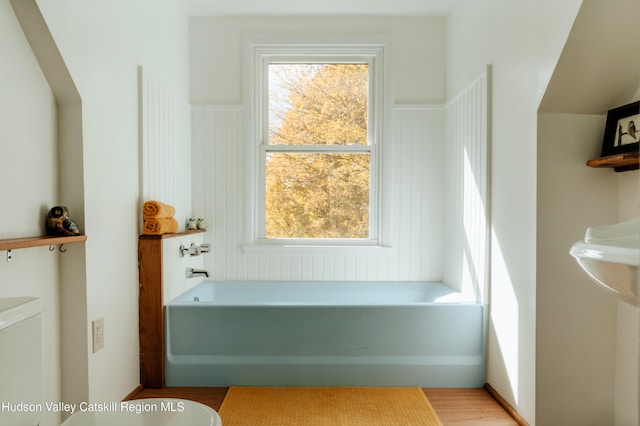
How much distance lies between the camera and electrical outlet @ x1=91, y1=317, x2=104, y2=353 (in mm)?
1863

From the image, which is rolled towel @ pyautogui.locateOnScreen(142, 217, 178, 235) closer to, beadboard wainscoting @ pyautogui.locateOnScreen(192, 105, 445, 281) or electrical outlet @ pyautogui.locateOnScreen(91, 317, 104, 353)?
electrical outlet @ pyautogui.locateOnScreen(91, 317, 104, 353)

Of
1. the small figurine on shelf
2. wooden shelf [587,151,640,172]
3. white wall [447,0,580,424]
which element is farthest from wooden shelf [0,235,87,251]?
wooden shelf [587,151,640,172]

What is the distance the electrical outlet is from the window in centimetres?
144

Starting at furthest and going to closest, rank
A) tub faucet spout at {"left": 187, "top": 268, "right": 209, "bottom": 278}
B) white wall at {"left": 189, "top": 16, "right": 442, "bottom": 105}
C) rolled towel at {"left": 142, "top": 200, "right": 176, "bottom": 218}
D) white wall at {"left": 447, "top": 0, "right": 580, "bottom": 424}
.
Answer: white wall at {"left": 189, "top": 16, "right": 442, "bottom": 105}
tub faucet spout at {"left": 187, "top": 268, "right": 209, "bottom": 278}
rolled towel at {"left": 142, "top": 200, "right": 176, "bottom": 218}
white wall at {"left": 447, "top": 0, "right": 580, "bottom": 424}

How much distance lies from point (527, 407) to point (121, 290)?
2.00m

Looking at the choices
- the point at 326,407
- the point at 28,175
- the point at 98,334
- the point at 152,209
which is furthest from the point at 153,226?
the point at 326,407

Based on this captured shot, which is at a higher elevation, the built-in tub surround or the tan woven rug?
the built-in tub surround

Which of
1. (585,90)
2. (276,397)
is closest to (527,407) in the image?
(276,397)

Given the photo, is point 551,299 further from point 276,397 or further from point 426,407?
point 276,397

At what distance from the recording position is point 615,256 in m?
0.66

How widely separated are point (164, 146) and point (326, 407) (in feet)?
5.93

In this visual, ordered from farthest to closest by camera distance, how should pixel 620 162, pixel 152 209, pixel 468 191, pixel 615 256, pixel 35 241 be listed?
pixel 468 191 < pixel 152 209 < pixel 620 162 < pixel 35 241 < pixel 615 256

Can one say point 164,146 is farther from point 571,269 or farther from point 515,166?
point 571,269

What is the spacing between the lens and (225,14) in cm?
311
